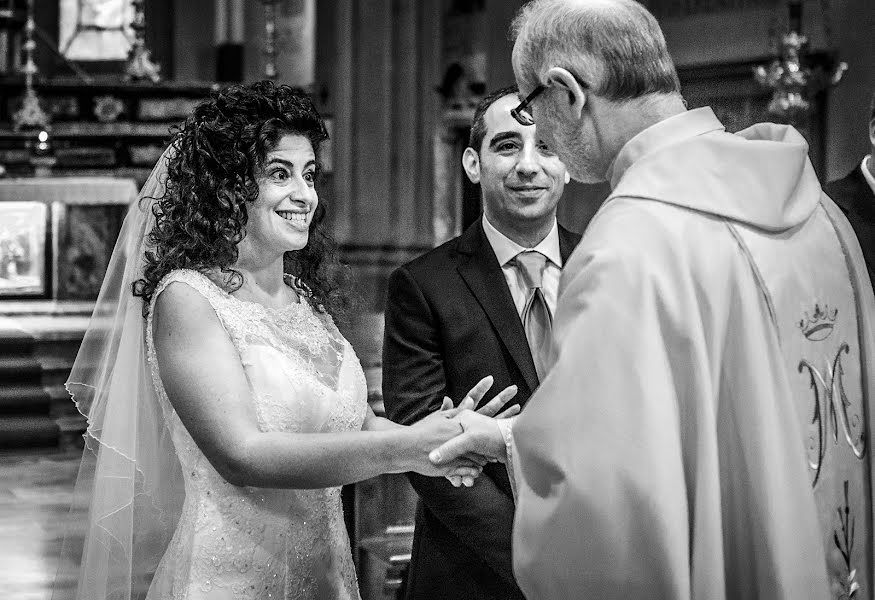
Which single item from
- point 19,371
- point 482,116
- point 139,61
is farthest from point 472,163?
point 139,61

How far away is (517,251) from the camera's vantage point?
274 cm

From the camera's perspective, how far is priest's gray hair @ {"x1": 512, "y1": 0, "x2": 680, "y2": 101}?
1.96 meters

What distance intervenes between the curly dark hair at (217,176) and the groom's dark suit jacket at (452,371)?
15.1 inches

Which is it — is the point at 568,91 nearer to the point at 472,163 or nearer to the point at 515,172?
the point at 515,172

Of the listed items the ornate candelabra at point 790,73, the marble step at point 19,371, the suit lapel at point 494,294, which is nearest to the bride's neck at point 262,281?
the suit lapel at point 494,294

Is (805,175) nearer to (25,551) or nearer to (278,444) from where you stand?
(278,444)

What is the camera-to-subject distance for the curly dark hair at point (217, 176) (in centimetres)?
266

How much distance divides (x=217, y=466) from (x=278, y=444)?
144 mm

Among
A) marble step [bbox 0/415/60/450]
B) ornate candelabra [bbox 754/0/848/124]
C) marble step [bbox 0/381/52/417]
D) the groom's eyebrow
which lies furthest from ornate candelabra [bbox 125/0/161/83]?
the groom's eyebrow

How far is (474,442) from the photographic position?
2.35m

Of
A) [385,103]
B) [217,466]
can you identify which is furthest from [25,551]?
[385,103]

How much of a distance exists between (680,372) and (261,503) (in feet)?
3.90

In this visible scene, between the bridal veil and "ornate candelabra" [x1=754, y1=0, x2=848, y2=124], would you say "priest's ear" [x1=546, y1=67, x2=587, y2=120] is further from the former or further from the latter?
"ornate candelabra" [x1=754, y1=0, x2=848, y2=124]

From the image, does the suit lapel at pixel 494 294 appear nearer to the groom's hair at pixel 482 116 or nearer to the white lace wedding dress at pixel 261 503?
the groom's hair at pixel 482 116
